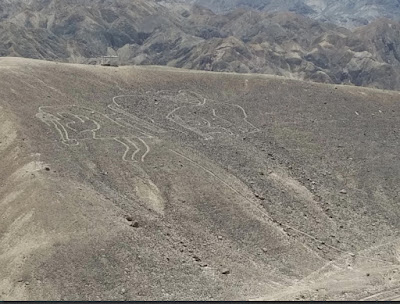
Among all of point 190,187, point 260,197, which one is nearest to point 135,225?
point 190,187

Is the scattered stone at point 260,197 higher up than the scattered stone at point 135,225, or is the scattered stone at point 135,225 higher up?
the scattered stone at point 135,225

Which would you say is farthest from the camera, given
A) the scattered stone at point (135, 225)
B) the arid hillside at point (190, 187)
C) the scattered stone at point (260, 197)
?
the scattered stone at point (260, 197)

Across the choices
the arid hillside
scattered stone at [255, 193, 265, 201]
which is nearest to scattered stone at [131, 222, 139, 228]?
the arid hillside

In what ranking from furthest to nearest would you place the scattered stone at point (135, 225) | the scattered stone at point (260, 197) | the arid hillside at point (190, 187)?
the scattered stone at point (260, 197) → the scattered stone at point (135, 225) → the arid hillside at point (190, 187)

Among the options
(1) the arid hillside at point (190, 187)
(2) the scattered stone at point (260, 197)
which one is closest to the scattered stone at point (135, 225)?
(1) the arid hillside at point (190, 187)

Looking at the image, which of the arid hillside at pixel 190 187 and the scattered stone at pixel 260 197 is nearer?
the arid hillside at pixel 190 187

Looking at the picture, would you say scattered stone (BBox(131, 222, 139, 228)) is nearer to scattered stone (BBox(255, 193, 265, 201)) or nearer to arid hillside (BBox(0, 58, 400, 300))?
arid hillside (BBox(0, 58, 400, 300))

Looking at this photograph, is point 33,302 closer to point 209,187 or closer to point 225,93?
point 209,187

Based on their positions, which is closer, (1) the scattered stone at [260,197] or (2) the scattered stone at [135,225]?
(2) the scattered stone at [135,225]

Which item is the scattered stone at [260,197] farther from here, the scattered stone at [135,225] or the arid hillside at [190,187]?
the scattered stone at [135,225]

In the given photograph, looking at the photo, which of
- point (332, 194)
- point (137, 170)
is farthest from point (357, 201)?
point (137, 170)
